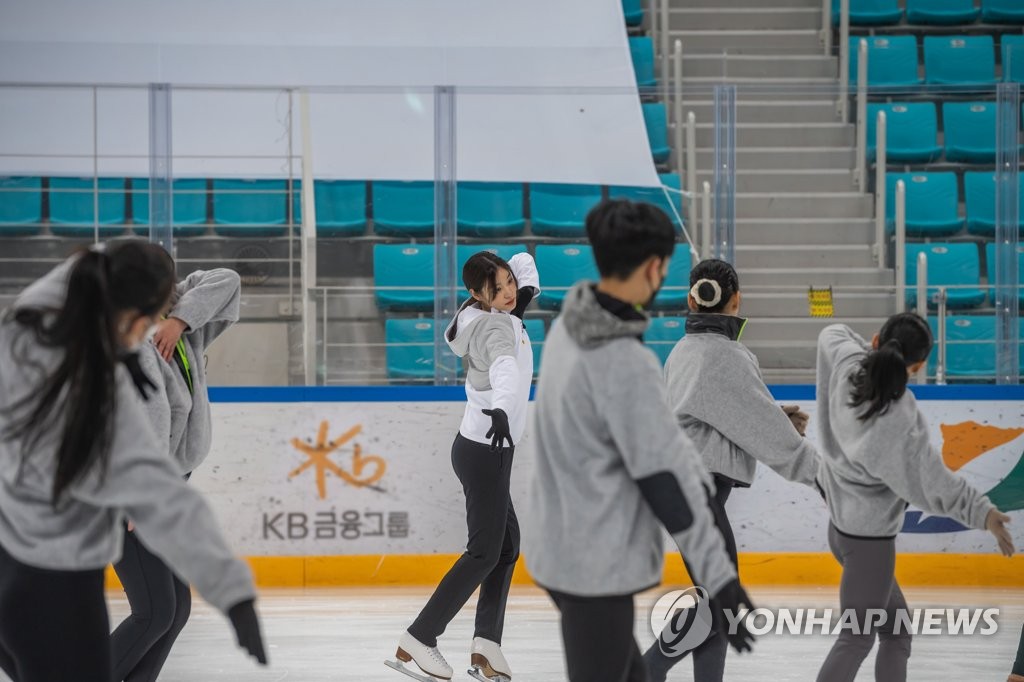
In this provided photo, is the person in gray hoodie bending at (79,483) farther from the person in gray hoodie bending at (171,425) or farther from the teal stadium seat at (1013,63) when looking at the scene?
the teal stadium seat at (1013,63)

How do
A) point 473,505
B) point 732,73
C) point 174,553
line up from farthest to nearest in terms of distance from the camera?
1. point 732,73
2. point 473,505
3. point 174,553

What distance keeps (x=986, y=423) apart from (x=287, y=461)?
12.1 feet

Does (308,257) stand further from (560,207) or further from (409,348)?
(560,207)

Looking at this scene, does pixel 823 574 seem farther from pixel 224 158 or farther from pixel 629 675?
pixel 629 675

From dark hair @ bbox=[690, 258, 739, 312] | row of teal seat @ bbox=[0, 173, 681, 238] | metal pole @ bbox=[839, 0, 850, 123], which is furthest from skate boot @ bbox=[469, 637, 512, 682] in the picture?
metal pole @ bbox=[839, 0, 850, 123]

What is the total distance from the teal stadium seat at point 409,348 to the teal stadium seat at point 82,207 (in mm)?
1581

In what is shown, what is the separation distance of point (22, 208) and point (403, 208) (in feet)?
6.61

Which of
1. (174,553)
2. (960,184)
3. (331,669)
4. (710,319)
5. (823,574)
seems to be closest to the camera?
(174,553)

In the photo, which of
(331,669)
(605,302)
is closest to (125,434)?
(605,302)

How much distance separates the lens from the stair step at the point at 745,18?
10.5 m

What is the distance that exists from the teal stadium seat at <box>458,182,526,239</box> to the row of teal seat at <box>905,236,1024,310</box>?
2.18 meters

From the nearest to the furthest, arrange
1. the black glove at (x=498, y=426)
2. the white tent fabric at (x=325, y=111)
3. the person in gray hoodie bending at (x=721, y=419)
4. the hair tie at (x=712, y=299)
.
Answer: the person in gray hoodie bending at (x=721, y=419), the hair tie at (x=712, y=299), the black glove at (x=498, y=426), the white tent fabric at (x=325, y=111)

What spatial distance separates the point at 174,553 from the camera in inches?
77.4

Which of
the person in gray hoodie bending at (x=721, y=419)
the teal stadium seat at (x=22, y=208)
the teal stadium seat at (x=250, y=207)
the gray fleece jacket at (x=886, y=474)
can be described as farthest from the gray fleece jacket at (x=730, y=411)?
the teal stadium seat at (x=22, y=208)
